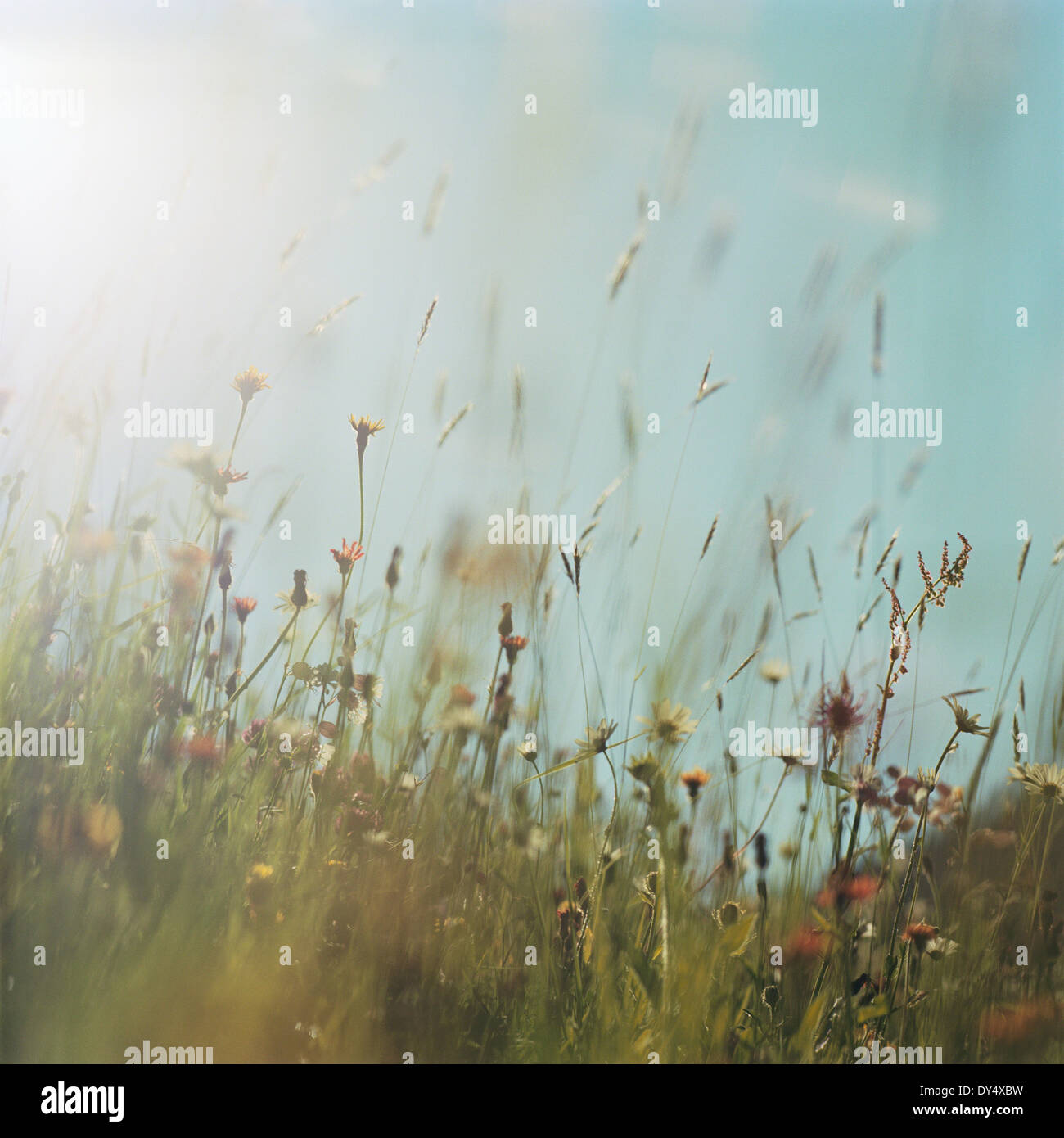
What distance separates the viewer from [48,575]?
120 centimetres

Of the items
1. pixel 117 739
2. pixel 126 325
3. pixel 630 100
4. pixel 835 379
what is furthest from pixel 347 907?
pixel 630 100

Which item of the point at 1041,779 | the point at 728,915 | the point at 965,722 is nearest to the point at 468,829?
the point at 728,915

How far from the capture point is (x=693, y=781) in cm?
111

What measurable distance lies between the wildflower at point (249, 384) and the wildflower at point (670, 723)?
0.72m

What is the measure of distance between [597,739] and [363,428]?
0.55 m

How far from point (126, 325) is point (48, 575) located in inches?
15.0

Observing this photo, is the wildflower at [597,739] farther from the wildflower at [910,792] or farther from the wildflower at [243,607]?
the wildflower at [243,607]

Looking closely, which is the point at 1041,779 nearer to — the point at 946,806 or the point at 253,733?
the point at 946,806

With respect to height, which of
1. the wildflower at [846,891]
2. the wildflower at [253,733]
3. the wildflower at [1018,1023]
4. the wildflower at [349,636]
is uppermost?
the wildflower at [349,636]

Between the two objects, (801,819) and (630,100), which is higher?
(630,100)

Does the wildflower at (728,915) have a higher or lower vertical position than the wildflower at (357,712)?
lower

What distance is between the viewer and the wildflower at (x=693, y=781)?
1.11 meters

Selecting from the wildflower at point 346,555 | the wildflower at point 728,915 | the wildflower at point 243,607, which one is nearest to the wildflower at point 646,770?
the wildflower at point 728,915
